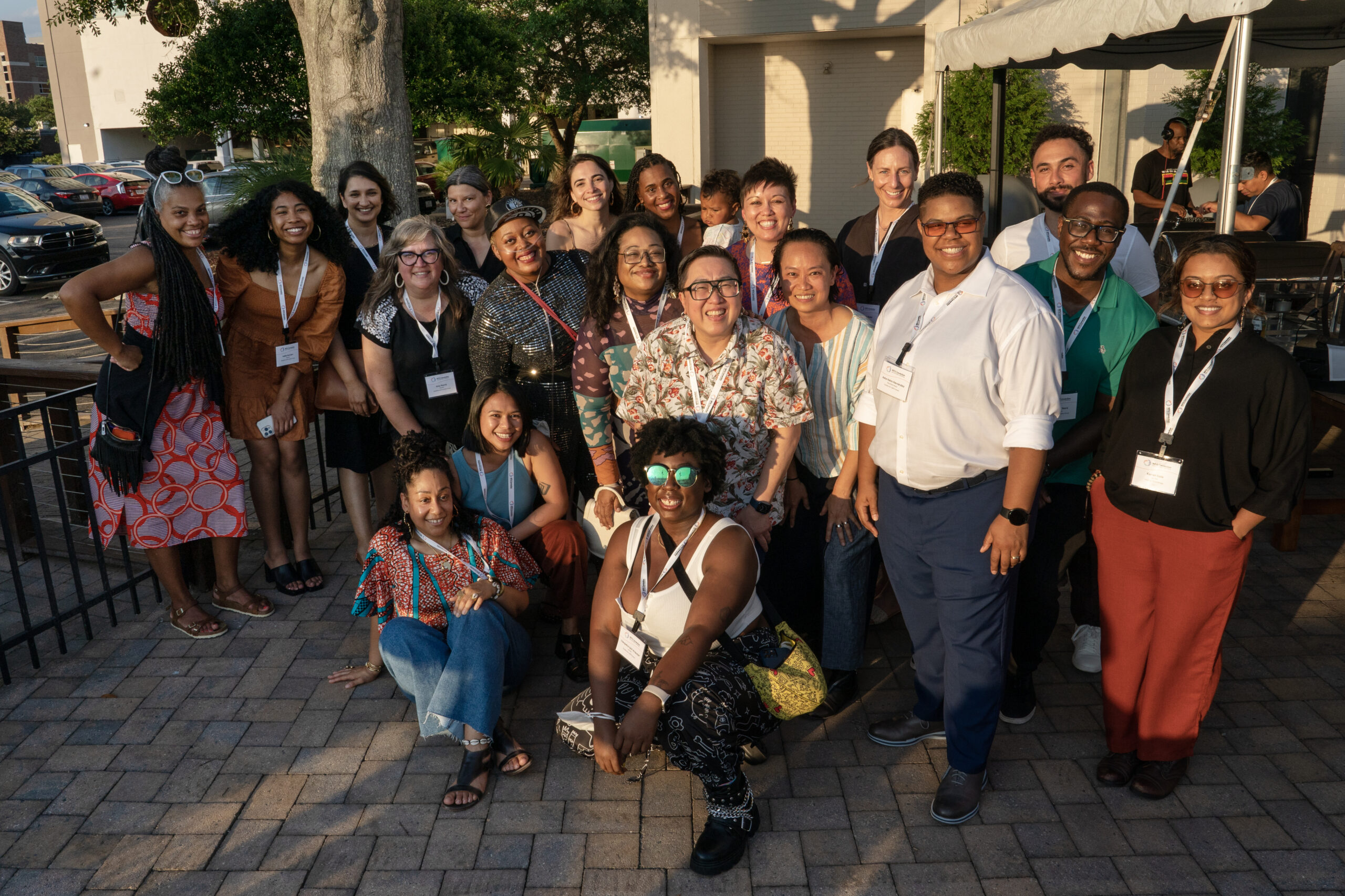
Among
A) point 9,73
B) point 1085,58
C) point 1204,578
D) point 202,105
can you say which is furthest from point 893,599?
point 9,73

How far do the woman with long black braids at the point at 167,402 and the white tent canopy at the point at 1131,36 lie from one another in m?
4.78

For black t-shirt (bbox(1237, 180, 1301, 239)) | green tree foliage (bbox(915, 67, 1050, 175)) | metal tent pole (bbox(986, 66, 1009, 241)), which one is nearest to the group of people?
metal tent pole (bbox(986, 66, 1009, 241))

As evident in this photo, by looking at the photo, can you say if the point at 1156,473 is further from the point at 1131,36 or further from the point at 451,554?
the point at 1131,36

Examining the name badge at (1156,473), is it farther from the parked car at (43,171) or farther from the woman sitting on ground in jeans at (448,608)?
the parked car at (43,171)

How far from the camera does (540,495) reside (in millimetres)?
4344

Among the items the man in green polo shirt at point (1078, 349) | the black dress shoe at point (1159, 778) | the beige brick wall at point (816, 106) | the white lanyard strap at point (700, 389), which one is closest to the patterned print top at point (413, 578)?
the white lanyard strap at point (700, 389)

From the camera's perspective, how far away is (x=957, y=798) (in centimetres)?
329

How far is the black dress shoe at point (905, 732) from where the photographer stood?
371 centimetres

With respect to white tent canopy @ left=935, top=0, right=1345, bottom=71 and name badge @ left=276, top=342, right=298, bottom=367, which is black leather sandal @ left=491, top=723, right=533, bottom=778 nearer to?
name badge @ left=276, top=342, right=298, bottom=367

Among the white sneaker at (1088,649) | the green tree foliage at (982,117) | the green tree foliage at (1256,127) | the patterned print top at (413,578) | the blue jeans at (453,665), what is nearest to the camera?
the blue jeans at (453,665)

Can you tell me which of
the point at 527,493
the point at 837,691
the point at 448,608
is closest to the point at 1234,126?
the point at 837,691

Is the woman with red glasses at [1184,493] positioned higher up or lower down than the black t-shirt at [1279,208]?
lower down

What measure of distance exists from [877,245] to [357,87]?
6032mm

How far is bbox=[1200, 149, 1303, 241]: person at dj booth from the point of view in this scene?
8625 millimetres
